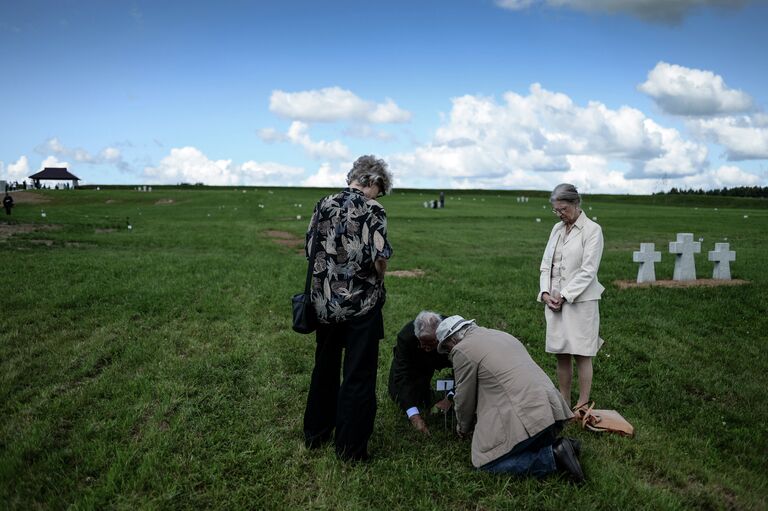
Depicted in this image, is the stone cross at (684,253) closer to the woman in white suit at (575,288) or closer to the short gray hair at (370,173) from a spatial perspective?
the woman in white suit at (575,288)

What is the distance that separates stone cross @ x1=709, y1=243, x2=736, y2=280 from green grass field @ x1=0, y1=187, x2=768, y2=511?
0.63 m

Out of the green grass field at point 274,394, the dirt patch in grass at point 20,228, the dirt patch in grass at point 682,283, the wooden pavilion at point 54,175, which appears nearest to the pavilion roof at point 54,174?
the wooden pavilion at point 54,175

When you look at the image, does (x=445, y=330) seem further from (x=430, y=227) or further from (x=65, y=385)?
(x=430, y=227)

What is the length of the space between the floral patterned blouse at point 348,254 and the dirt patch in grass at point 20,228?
17.3 m

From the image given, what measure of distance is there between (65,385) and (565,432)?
523cm

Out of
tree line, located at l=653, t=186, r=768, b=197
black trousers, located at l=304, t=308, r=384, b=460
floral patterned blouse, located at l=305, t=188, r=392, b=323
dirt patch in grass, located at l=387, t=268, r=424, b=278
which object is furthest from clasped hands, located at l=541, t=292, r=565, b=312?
tree line, located at l=653, t=186, r=768, b=197

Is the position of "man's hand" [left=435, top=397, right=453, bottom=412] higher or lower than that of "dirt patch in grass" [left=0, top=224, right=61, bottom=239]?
lower

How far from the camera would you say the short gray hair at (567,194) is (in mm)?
5188

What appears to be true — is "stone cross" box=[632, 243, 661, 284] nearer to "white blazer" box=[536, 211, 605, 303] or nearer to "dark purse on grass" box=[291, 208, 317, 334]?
"white blazer" box=[536, 211, 605, 303]

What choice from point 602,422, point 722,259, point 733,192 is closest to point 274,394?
point 602,422

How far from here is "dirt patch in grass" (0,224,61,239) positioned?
1784 centimetres

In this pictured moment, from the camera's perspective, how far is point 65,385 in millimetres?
5723

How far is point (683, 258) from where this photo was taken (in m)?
11.6

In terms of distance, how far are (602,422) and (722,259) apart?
8719mm
